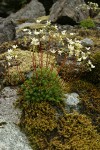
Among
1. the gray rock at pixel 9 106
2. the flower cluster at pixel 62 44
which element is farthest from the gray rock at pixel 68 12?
the gray rock at pixel 9 106

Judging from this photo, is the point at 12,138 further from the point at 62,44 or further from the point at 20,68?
the point at 20,68

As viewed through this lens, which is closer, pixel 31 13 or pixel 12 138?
pixel 12 138

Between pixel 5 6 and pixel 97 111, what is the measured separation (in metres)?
18.8

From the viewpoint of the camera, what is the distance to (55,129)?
7.54m

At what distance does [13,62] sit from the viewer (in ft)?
31.4

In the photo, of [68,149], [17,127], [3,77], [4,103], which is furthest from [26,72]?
[68,149]

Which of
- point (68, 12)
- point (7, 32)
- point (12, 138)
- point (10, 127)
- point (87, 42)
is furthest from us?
point (68, 12)

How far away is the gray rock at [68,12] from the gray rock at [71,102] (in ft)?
24.5

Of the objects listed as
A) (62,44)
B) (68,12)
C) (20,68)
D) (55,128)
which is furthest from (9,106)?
(68,12)

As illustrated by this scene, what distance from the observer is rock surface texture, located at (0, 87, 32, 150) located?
6918 millimetres

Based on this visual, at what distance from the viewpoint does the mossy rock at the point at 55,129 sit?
7.20 m

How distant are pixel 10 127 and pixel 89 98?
2.20 meters

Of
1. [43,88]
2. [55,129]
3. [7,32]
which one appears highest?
[43,88]

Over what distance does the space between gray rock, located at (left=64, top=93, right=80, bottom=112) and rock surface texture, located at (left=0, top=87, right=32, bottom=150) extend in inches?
44.7
